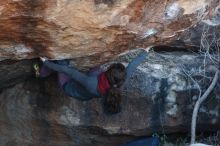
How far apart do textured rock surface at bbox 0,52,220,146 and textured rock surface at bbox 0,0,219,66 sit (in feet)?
5.04

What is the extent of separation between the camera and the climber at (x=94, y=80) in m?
4.13

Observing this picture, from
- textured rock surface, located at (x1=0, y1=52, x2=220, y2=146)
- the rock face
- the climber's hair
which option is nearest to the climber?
the climber's hair

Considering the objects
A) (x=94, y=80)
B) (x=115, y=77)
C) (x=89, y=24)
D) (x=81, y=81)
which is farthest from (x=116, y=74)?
(x=89, y=24)

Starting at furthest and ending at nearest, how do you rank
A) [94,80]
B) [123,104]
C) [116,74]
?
[123,104], [94,80], [116,74]

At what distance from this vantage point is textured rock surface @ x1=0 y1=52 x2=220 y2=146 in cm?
548

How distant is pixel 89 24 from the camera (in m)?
3.45

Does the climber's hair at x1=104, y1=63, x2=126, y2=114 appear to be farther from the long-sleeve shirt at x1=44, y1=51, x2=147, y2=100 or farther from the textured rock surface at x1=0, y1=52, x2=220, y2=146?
the textured rock surface at x1=0, y1=52, x2=220, y2=146

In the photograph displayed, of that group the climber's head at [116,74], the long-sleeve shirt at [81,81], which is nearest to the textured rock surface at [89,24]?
the climber's head at [116,74]

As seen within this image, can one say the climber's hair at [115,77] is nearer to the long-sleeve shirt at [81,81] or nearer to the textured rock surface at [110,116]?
the long-sleeve shirt at [81,81]

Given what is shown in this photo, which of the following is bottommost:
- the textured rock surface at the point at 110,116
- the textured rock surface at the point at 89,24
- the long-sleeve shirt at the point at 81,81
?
the textured rock surface at the point at 110,116

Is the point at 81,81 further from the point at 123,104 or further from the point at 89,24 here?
the point at 123,104

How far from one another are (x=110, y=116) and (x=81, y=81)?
137 centimetres

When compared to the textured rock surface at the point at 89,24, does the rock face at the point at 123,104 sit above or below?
below

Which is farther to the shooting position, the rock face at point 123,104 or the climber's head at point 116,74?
the rock face at point 123,104
